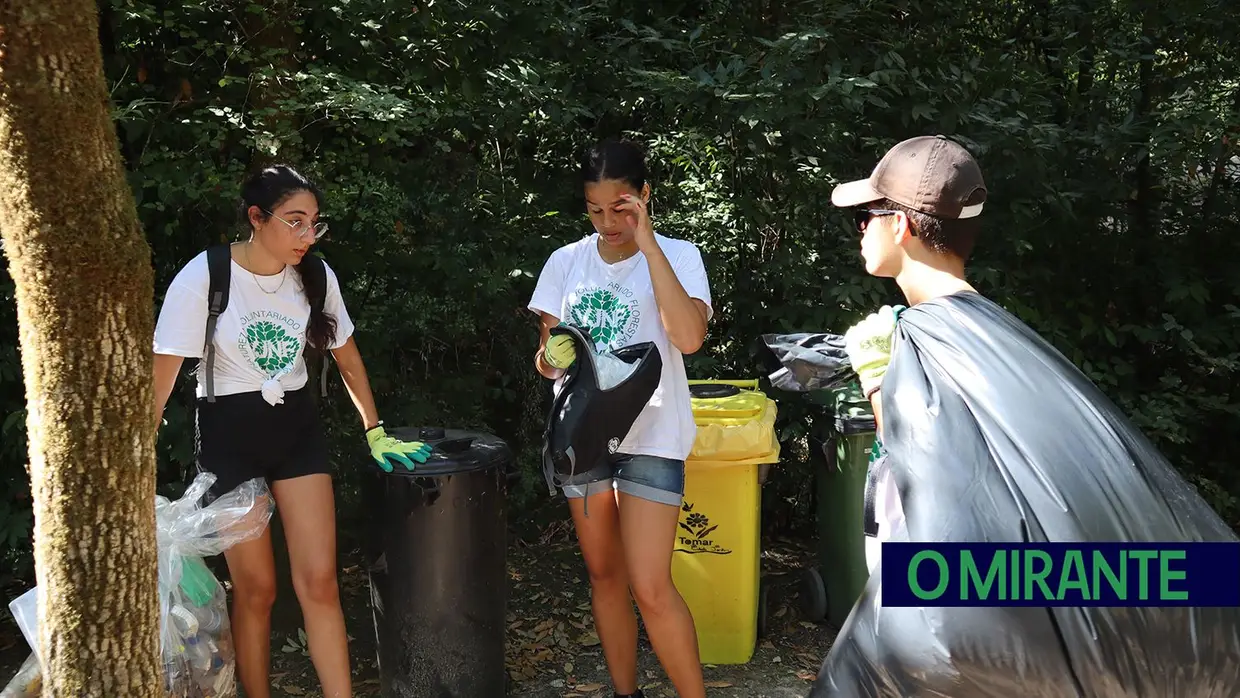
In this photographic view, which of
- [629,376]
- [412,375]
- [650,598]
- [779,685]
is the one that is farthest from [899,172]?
[412,375]

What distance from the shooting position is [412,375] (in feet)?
17.2

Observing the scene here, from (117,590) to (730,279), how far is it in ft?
11.8

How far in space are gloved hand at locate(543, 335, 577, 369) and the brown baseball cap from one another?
1.24 m

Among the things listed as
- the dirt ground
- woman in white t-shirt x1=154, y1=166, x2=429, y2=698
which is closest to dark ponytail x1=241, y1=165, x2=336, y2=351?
woman in white t-shirt x1=154, y1=166, x2=429, y2=698

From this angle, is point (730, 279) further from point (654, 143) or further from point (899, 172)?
point (899, 172)

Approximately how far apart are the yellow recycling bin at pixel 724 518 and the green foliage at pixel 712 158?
1022 millimetres

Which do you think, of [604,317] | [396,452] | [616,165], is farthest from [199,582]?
[616,165]

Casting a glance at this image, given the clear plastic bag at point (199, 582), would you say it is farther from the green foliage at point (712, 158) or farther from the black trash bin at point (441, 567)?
the green foliage at point (712, 158)

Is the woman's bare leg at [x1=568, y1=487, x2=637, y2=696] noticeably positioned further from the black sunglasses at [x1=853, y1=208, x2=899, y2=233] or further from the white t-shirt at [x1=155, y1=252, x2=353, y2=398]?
the black sunglasses at [x1=853, y1=208, x2=899, y2=233]

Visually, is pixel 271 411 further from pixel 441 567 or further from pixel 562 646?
pixel 562 646

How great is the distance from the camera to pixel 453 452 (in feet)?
12.0

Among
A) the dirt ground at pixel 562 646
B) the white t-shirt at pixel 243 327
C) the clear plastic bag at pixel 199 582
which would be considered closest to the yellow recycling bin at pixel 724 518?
the dirt ground at pixel 562 646

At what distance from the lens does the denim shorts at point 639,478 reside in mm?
3230

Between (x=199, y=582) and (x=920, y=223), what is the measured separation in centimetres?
235
